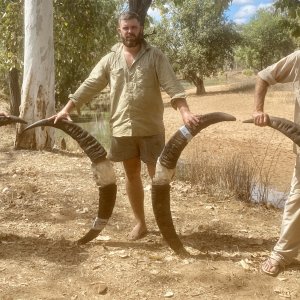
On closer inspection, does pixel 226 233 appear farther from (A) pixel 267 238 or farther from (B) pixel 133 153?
(B) pixel 133 153

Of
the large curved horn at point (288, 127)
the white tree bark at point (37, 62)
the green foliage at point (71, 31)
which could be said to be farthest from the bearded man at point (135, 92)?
the green foliage at point (71, 31)

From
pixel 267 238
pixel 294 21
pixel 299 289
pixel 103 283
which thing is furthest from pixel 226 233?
pixel 294 21

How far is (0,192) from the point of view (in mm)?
6223

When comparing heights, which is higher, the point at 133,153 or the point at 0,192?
the point at 133,153

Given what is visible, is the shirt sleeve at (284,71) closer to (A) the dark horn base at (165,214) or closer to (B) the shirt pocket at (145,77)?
(B) the shirt pocket at (145,77)

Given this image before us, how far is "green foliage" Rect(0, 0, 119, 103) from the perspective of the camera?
449 inches

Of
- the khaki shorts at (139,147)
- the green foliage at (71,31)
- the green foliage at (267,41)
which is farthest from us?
the green foliage at (267,41)

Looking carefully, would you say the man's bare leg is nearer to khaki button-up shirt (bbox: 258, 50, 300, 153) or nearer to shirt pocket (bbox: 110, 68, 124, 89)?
shirt pocket (bbox: 110, 68, 124, 89)

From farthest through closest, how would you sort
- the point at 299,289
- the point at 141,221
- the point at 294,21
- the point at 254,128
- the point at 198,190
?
the point at 254,128 → the point at 294,21 → the point at 198,190 → the point at 141,221 → the point at 299,289

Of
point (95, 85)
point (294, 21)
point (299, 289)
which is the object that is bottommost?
point (299, 289)

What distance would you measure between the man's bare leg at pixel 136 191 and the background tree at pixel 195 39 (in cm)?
2709

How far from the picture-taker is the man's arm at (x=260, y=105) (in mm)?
3816

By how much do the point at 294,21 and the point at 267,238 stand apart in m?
4.16

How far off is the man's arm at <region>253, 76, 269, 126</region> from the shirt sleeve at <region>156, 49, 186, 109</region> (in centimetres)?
62
